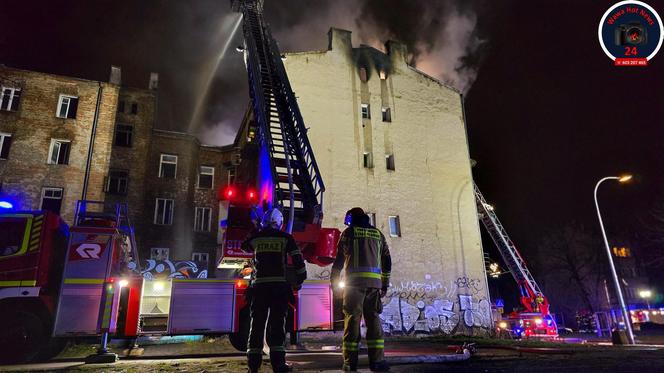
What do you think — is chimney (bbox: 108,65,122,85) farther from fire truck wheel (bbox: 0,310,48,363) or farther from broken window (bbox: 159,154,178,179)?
fire truck wheel (bbox: 0,310,48,363)

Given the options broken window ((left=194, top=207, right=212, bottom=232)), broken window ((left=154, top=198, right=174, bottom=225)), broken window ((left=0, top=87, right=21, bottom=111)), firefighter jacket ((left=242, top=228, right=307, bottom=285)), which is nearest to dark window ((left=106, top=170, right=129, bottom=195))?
broken window ((left=154, top=198, right=174, bottom=225))

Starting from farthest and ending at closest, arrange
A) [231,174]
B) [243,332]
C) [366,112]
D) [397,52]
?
[231,174]
[397,52]
[366,112]
[243,332]

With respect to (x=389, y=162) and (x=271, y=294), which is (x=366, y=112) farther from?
(x=271, y=294)

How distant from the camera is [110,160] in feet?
71.2

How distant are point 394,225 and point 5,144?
18.5 m

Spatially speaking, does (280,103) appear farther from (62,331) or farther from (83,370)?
(83,370)

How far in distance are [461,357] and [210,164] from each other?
21371mm

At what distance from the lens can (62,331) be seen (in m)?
7.87

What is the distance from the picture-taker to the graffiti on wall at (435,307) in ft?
61.7

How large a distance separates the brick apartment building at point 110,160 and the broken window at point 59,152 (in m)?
0.04

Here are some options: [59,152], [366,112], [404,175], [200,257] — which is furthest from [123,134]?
[404,175]

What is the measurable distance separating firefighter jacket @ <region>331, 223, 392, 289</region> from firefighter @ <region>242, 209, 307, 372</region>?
0.57 m

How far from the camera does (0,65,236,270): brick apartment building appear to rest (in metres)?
20.0

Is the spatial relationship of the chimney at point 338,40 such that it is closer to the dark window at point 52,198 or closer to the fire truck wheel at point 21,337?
the dark window at point 52,198
